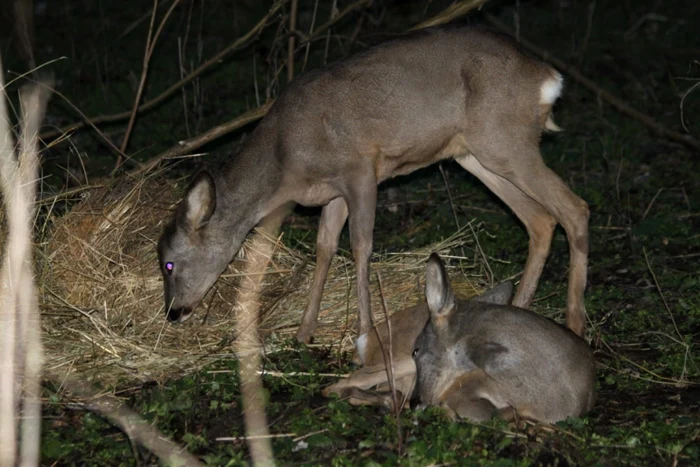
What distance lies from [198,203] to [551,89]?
240cm

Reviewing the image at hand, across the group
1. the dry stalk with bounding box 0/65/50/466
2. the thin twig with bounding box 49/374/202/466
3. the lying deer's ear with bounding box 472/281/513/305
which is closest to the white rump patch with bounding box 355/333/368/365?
the lying deer's ear with bounding box 472/281/513/305

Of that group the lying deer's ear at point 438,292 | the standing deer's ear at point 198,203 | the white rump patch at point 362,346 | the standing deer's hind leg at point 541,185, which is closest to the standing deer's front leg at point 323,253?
Result: the white rump patch at point 362,346


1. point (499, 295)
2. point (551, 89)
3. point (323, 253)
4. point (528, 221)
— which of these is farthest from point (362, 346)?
point (551, 89)

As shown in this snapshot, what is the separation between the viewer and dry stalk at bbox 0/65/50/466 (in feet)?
17.9

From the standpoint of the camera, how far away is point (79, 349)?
21.2 feet

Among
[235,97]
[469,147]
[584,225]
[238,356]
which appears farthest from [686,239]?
[235,97]

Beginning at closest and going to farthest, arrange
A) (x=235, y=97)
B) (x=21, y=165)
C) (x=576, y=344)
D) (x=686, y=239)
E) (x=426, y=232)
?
(x=576, y=344) < (x=21, y=165) < (x=686, y=239) < (x=426, y=232) < (x=235, y=97)

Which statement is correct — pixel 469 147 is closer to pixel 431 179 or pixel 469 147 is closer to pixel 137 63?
pixel 431 179

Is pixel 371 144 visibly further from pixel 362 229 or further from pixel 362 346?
pixel 362 346

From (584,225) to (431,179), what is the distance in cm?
311

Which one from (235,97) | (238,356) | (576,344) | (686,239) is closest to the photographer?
(576,344)

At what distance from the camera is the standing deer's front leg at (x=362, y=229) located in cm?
673

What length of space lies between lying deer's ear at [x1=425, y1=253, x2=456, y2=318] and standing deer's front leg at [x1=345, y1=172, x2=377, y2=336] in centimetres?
128

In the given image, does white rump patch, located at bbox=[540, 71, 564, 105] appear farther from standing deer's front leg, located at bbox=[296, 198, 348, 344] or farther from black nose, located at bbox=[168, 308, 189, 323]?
black nose, located at bbox=[168, 308, 189, 323]
